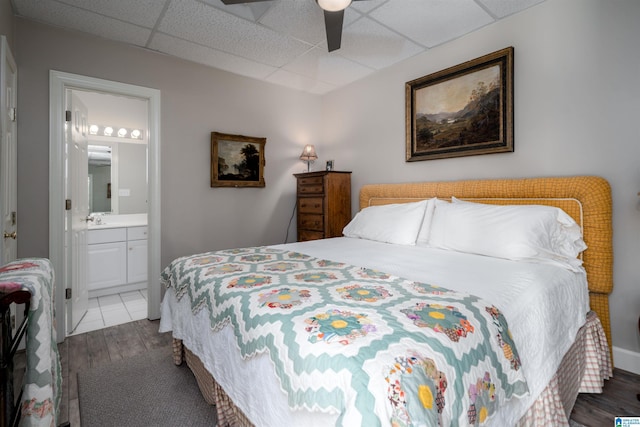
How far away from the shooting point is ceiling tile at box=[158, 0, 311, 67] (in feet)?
7.79

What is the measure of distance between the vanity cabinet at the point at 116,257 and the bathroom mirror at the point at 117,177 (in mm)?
707

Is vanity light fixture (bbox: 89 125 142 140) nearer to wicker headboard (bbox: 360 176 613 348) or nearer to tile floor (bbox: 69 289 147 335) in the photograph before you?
tile floor (bbox: 69 289 147 335)

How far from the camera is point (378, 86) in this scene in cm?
350

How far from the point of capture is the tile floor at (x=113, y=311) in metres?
2.93

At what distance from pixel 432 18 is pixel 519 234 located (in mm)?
1793

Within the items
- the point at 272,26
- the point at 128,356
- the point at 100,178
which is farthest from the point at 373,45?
the point at 100,178

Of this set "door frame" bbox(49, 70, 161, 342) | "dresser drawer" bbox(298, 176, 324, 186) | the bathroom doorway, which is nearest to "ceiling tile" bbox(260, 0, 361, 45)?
"dresser drawer" bbox(298, 176, 324, 186)

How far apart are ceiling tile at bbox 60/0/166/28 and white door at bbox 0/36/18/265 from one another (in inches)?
24.3

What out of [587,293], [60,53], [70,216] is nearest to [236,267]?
[70,216]

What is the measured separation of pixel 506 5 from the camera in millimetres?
2285

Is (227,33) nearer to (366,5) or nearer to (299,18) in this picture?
(299,18)

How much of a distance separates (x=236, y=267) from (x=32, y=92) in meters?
2.32

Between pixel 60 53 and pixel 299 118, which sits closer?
pixel 60 53

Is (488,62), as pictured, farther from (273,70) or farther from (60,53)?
(60,53)
